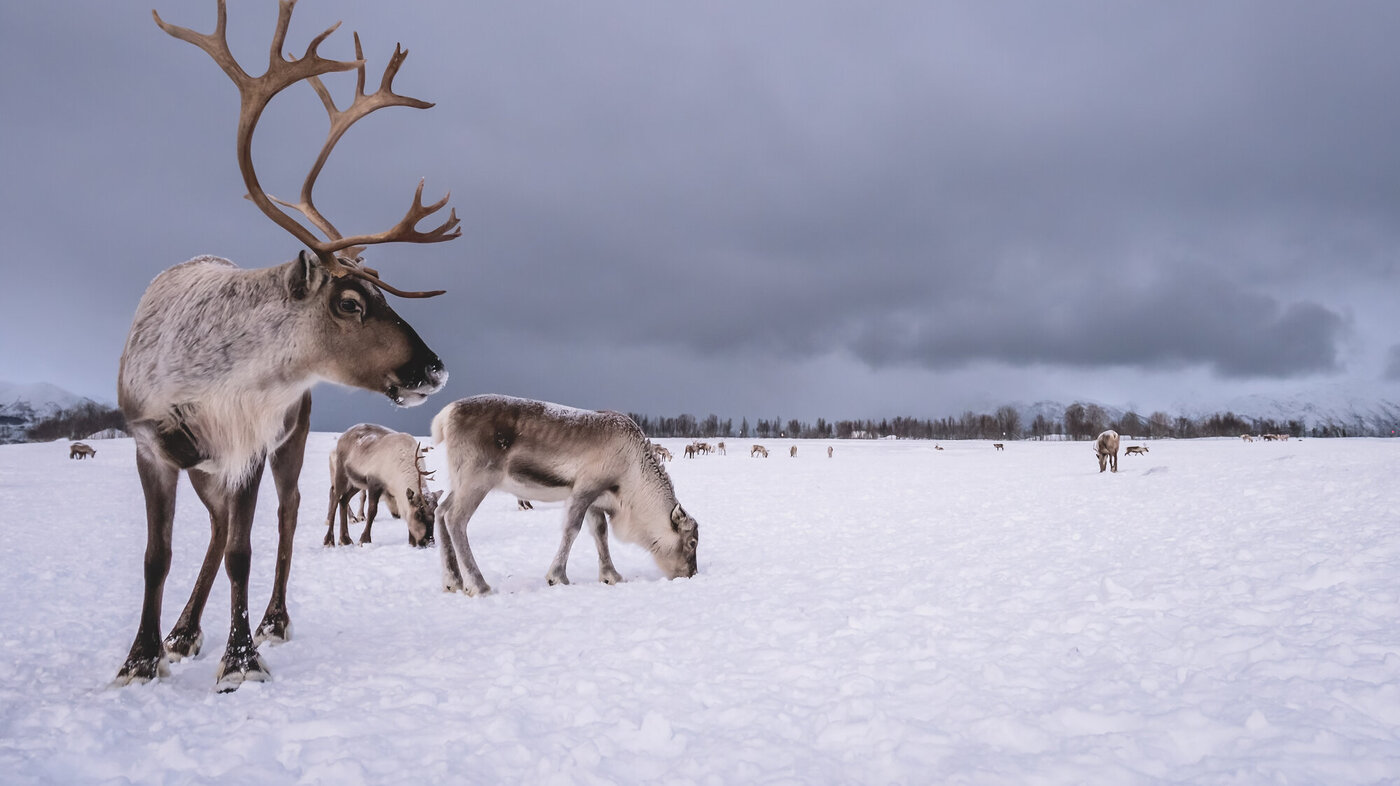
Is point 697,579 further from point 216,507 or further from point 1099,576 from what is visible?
point 216,507

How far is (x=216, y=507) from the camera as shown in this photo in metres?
4.16

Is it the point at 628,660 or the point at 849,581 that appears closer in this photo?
the point at 628,660

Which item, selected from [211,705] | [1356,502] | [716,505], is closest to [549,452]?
[211,705]

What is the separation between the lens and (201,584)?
4250 mm

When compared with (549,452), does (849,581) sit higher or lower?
lower

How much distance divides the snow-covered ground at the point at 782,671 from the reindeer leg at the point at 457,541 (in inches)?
14.4

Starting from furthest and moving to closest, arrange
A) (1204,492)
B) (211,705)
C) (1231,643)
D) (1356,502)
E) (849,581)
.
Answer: (1204,492)
(1356,502)
(849,581)
(1231,643)
(211,705)

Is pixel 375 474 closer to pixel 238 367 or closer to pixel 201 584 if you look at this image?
pixel 201 584

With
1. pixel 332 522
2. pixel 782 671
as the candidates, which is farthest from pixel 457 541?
pixel 332 522

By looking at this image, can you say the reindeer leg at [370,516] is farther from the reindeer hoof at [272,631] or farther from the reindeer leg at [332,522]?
the reindeer hoof at [272,631]

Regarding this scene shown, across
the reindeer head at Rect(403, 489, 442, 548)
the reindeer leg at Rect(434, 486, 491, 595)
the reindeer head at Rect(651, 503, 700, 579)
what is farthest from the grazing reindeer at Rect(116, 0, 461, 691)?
the reindeer head at Rect(403, 489, 442, 548)

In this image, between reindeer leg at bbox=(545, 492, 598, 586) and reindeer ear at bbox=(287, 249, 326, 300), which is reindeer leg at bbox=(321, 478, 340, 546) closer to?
reindeer leg at bbox=(545, 492, 598, 586)

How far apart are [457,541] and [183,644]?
110 inches

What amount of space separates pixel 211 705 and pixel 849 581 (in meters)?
5.16
